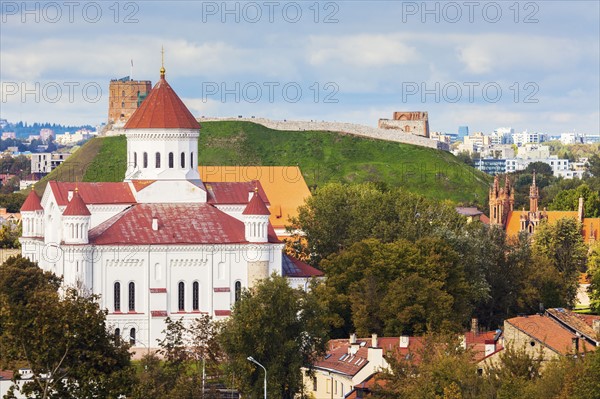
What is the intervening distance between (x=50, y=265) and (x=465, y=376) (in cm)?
3384

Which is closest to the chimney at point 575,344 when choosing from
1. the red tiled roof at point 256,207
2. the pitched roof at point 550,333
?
the pitched roof at point 550,333

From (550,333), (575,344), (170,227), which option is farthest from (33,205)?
(575,344)

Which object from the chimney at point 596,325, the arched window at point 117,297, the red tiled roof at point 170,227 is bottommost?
the chimney at point 596,325

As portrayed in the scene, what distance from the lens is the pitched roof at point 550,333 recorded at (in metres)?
61.3

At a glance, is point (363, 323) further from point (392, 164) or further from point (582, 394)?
point (392, 164)

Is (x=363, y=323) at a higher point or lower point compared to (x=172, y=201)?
lower

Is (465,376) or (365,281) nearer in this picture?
(465,376)

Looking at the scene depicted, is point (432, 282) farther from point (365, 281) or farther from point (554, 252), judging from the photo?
point (554, 252)

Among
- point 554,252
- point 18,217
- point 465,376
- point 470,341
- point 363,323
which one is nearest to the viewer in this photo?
point 465,376

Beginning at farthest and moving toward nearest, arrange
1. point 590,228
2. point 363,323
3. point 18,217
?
point 18,217
point 590,228
point 363,323

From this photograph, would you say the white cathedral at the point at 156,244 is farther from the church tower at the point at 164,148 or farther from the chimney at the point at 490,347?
the chimney at the point at 490,347

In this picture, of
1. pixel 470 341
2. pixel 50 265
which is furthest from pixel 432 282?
pixel 50 265

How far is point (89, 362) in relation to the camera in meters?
51.5

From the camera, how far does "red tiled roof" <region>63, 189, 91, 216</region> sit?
82.5 m
